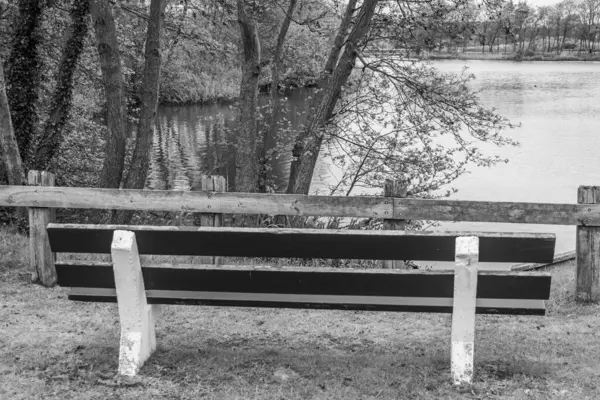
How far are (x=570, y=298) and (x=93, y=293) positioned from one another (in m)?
4.61

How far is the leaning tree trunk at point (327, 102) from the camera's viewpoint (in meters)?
11.5

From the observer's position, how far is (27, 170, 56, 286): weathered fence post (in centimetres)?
688

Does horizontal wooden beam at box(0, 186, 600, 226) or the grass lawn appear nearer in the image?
the grass lawn

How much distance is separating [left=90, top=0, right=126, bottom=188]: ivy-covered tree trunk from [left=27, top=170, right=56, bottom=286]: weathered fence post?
458 centimetres

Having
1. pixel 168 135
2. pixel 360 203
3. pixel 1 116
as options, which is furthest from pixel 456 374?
pixel 168 135

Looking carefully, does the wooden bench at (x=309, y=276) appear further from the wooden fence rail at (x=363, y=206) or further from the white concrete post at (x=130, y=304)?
the wooden fence rail at (x=363, y=206)

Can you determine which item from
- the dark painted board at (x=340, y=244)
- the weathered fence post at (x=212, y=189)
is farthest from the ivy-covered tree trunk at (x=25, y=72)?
the dark painted board at (x=340, y=244)

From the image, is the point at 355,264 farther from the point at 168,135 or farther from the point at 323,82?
the point at 168,135

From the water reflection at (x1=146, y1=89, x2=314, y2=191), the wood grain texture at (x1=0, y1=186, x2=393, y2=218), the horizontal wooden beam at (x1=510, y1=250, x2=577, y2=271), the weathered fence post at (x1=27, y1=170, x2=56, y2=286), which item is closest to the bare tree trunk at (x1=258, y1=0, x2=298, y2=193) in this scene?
the water reflection at (x1=146, y1=89, x2=314, y2=191)

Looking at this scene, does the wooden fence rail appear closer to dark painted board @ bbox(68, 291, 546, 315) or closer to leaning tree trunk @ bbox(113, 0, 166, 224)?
dark painted board @ bbox(68, 291, 546, 315)

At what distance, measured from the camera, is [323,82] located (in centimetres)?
1293

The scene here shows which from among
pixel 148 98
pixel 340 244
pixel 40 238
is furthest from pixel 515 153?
pixel 340 244

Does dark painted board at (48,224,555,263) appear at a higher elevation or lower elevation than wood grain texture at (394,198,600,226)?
higher

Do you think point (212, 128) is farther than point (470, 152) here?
Yes
